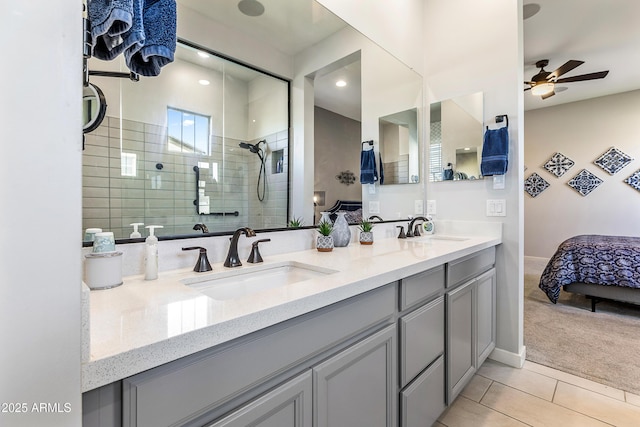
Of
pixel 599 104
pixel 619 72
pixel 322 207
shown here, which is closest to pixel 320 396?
pixel 322 207

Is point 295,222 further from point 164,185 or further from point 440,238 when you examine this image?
point 440,238

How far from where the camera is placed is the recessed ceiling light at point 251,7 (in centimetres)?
143

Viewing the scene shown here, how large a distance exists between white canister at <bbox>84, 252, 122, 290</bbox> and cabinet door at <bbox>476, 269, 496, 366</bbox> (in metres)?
1.85

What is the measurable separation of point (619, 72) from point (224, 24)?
214 inches

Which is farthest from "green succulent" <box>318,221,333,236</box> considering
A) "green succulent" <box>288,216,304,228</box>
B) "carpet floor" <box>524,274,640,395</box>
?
"carpet floor" <box>524,274,640,395</box>

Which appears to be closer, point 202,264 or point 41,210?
point 41,210

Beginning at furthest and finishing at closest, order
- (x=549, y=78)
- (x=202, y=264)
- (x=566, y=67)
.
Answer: (x=549, y=78) < (x=566, y=67) < (x=202, y=264)

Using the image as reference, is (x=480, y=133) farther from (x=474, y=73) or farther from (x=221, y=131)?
(x=221, y=131)

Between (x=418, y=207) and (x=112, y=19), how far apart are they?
2.33m

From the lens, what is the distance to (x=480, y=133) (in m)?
2.27

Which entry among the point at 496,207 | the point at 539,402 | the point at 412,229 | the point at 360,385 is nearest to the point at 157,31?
the point at 360,385

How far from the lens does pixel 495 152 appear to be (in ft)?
6.89

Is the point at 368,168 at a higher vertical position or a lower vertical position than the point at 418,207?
higher

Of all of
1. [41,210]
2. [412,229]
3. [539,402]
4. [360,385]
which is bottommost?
[539,402]
